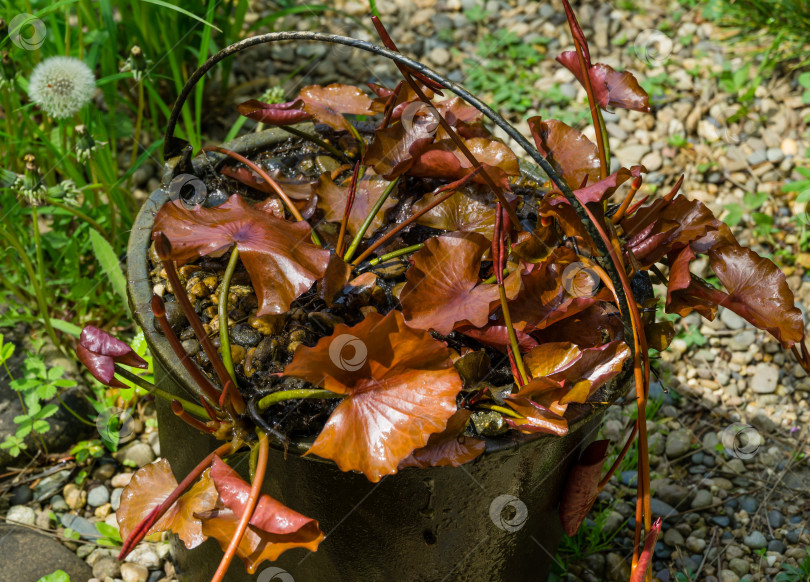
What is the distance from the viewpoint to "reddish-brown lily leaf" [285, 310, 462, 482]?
2.73 ft

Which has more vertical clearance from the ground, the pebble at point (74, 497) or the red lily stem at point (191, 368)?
the red lily stem at point (191, 368)

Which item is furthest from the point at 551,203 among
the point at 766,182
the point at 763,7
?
the point at 763,7

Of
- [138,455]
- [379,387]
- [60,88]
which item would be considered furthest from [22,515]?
[379,387]

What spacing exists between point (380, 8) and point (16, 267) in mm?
1601

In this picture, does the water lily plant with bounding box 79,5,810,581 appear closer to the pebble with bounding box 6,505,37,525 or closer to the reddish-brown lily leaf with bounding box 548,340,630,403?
the reddish-brown lily leaf with bounding box 548,340,630,403

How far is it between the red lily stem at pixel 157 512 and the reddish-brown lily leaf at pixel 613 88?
0.73 meters

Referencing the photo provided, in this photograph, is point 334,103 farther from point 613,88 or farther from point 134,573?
point 134,573

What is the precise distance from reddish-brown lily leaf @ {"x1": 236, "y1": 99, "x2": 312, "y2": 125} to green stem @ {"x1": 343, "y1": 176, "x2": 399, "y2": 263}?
7.2 inches

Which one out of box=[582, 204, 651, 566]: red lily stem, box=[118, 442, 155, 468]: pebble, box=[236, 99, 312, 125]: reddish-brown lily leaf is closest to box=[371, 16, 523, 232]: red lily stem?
box=[582, 204, 651, 566]: red lily stem

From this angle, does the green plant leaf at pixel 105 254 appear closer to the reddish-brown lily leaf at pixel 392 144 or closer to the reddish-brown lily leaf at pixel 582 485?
the reddish-brown lily leaf at pixel 392 144

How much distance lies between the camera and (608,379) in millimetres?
928

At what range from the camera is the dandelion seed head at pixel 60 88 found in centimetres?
152

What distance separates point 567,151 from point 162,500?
2.49ft

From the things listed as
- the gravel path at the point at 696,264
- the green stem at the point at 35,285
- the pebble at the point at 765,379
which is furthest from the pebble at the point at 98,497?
the pebble at the point at 765,379
